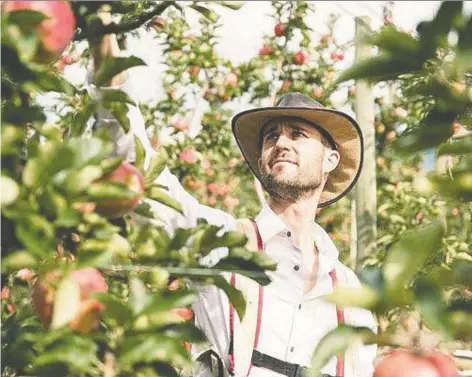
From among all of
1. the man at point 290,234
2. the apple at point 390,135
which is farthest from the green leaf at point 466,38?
the apple at point 390,135

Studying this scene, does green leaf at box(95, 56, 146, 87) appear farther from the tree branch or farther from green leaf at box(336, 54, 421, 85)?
green leaf at box(336, 54, 421, 85)

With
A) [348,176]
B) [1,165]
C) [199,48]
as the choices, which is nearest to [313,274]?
[348,176]

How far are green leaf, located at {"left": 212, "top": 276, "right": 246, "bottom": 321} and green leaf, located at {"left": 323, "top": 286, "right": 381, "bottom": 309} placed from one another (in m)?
0.24

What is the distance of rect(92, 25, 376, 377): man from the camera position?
6.32ft

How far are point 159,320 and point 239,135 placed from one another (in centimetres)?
177

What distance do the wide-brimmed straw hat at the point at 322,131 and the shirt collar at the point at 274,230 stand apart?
0.78ft

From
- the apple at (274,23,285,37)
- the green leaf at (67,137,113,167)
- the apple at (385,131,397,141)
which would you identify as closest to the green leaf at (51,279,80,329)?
the green leaf at (67,137,113,167)

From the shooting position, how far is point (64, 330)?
86cm

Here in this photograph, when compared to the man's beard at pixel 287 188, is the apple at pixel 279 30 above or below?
above

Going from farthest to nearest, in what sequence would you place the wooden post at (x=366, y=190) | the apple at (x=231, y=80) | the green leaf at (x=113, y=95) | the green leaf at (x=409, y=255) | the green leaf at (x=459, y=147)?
1. the apple at (x=231, y=80)
2. the wooden post at (x=366, y=190)
3. the green leaf at (x=113, y=95)
4. the green leaf at (x=459, y=147)
5. the green leaf at (x=409, y=255)

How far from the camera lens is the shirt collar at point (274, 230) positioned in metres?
2.19

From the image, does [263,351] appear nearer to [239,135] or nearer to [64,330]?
[239,135]

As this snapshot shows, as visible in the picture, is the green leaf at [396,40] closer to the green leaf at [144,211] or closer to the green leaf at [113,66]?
the green leaf at [113,66]

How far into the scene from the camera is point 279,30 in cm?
475
